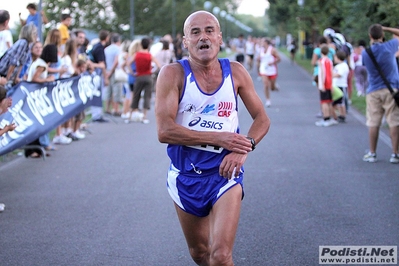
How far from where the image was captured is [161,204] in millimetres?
8188

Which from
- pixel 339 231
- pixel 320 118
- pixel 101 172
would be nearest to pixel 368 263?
pixel 339 231

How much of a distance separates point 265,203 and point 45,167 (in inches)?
159

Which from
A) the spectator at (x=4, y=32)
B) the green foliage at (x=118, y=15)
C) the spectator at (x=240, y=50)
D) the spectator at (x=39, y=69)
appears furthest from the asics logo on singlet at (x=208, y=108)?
the spectator at (x=240, y=50)

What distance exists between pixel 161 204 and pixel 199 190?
3708 millimetres

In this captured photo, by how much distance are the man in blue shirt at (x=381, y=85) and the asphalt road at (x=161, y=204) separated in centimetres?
58

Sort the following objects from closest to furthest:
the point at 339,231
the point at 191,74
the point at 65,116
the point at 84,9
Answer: the point at 191,74, the point at 339,231, the point at 65,116, the point at 84,9

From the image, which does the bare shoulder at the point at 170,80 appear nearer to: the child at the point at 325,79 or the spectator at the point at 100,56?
the spectator at the point at 100,56

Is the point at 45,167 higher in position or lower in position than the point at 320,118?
higher

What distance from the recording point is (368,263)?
6012mm

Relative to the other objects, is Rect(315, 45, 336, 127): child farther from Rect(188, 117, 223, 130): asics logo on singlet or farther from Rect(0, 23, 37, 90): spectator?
Rect(188, 117, 223, 130): asics logo on singlet

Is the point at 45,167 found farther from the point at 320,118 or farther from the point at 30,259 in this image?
the point at 320,118

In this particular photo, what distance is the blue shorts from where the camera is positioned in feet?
14.8

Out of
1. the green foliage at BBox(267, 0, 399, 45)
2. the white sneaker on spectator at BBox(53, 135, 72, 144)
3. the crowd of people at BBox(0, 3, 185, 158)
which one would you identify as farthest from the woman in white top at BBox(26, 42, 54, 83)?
the green foliage at BBox(267, 0, 399, 45)

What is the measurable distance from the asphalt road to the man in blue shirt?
0.58 meters
